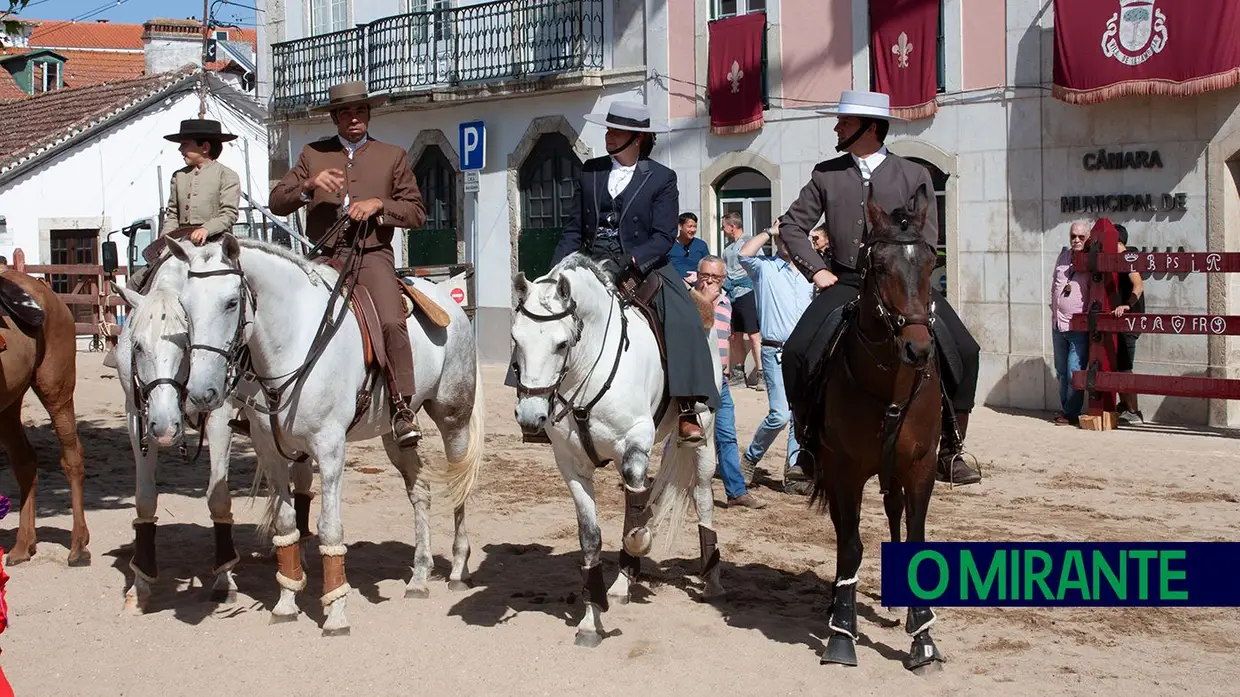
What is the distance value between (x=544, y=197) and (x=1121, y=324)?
444 inches

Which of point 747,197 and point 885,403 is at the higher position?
point 747,197

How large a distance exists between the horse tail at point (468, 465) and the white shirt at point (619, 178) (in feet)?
5.43

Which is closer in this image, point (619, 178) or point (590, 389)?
point (590, 389)

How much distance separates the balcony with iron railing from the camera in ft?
75.5

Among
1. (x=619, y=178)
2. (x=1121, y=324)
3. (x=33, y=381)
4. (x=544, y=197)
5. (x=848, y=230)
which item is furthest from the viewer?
(x=544, y=197)

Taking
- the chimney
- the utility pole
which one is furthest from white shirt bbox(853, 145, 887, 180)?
the chimney

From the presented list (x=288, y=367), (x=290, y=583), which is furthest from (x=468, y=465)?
(x=288, y=367)

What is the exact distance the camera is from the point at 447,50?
25.2m

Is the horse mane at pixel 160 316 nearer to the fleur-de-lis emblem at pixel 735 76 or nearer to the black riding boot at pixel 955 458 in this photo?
the black riding boot at pixel 955 458

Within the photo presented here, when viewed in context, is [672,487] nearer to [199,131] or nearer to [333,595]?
[333,595]

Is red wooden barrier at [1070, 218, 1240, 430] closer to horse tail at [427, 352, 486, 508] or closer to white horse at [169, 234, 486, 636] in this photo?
horse tail at [427, 352, 486, 508]

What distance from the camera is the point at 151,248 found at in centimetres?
813

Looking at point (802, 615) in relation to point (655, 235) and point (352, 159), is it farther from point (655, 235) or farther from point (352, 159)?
point (352, 159)

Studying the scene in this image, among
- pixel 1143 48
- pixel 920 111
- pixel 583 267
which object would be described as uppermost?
pixel 1143 48
